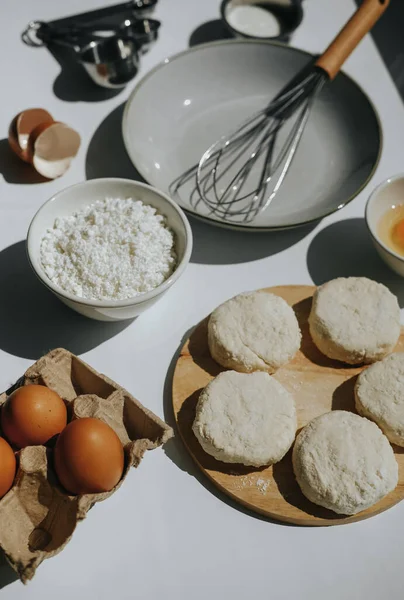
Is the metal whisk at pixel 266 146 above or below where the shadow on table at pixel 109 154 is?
below

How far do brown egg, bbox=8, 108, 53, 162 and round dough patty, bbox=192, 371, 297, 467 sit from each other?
597mm

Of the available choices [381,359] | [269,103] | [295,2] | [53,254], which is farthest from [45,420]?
[295,2]

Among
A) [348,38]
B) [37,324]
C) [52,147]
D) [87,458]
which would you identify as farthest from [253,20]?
[87,458]

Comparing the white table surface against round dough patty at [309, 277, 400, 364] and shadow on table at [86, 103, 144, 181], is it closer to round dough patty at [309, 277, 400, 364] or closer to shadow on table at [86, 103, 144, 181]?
shadow on table at [86, 103, 144, 181]

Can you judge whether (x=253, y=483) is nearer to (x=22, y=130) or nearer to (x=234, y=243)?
(x=234, y=243)

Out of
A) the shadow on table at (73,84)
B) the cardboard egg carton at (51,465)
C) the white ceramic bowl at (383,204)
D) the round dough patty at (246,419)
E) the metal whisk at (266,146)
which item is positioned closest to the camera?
the cardboard egg carton at (51,465)

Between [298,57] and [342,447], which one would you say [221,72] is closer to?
[298,57]

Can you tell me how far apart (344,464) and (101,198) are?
1.88ft

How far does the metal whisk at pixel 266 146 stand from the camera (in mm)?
1070

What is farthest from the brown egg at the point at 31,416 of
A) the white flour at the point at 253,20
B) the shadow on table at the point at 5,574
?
the white flour at the point at 253,20

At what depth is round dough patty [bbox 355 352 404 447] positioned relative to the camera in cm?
78

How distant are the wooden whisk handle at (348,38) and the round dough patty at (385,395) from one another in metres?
0.65

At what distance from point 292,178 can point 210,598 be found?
763mm

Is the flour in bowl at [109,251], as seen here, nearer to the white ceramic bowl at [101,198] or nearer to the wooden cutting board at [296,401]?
the white ceramic bowl at [101,198]
